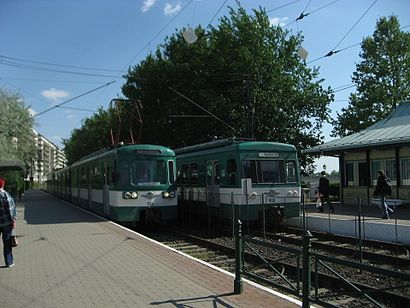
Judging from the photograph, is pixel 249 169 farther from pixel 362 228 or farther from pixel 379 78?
pixel 379 78

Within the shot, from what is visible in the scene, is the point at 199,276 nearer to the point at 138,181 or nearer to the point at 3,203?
Result: the point at 3,203

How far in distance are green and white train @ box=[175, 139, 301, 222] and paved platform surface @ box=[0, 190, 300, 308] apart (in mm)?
4514

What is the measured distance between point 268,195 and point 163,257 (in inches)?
275

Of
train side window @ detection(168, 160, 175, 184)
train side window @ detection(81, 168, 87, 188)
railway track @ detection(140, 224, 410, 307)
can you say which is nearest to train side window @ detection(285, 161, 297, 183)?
railway track @ detection(140, 224, 410, 307)

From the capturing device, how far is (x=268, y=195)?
16438 mm

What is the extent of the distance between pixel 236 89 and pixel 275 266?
77.0ft

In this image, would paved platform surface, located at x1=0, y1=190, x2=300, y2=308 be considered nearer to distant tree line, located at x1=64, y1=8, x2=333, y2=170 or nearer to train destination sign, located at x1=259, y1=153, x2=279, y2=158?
train destination sign, located at x1=259, y1=153, x2=279, y2=158

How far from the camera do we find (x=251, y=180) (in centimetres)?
1619

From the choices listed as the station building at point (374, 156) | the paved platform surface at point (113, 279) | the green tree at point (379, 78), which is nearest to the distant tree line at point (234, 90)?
the station building at point (374, 156)

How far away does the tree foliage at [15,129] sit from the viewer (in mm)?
42981

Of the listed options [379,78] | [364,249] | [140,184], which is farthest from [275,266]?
[379,78]

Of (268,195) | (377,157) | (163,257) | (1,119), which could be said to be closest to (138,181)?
(268,195)

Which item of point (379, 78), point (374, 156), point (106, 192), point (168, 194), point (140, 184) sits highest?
point (379, 78)

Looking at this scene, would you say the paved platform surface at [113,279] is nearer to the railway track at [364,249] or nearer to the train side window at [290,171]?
the railway track at [364,249]
